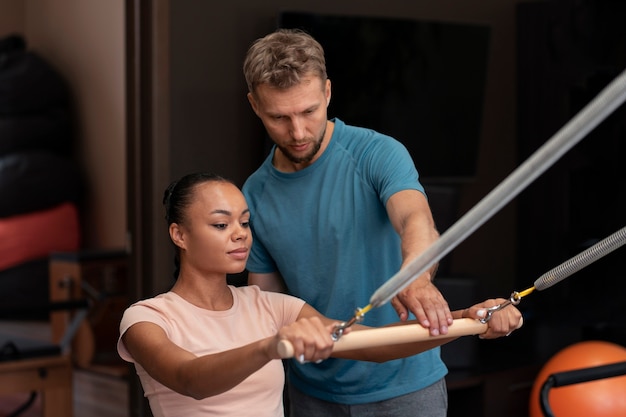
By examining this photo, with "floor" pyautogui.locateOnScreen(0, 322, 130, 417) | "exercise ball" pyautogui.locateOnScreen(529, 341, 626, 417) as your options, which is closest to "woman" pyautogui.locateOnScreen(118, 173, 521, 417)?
"exercise ball" pyautogui.locateOnScreen(529, 341, 626, 417)

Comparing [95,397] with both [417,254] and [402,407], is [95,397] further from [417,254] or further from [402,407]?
[417,254]

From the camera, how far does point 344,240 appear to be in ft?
6.55

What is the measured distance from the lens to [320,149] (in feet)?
6.59

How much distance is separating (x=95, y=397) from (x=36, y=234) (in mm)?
1126

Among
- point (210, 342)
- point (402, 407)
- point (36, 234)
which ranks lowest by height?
point (36, 234)

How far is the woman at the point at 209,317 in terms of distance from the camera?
1.75 meters

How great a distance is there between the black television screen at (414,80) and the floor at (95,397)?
146cm

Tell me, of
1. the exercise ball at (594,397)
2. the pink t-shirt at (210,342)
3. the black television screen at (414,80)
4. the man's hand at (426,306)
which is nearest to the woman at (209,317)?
the pink t-shirt at (210,342)

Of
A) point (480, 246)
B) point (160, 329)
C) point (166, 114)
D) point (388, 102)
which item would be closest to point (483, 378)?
point (480, 246)

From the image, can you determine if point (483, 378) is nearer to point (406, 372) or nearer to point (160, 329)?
point (406, 372)

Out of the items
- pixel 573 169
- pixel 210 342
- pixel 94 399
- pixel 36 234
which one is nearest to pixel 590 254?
pixel 210 342

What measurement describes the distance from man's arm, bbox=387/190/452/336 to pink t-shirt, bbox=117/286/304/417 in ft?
0.89

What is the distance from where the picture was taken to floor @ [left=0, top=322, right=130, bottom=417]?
4113 mm

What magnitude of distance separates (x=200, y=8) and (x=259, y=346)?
85.7 inches
